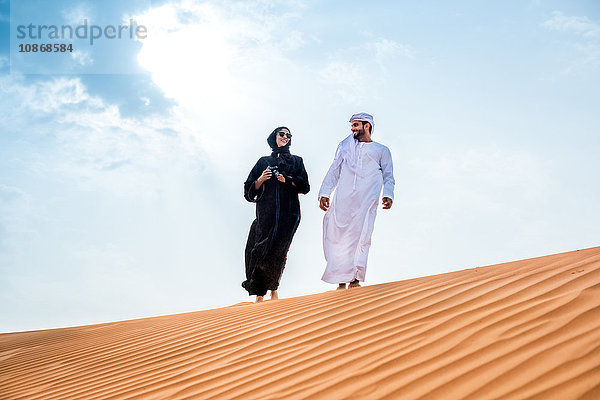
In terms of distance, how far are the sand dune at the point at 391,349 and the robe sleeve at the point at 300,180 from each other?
320 centimetres

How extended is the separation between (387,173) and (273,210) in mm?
1898

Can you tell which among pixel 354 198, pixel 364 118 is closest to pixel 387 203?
pixel 354 198

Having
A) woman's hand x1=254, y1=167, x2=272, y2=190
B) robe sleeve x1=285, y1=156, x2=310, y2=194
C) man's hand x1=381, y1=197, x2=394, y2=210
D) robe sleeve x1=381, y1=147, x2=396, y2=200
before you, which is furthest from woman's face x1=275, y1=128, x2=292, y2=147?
man's hand x1=381, y1=197, x2=394, y2=210

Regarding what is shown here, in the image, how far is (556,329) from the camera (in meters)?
2.59

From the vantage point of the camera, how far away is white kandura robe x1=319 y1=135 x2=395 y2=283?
6.60 metres

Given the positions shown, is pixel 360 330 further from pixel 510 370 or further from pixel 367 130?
pixel 367 130

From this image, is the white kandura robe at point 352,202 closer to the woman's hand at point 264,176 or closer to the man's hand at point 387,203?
the man's hand at point 387,203

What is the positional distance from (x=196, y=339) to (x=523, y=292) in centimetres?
244

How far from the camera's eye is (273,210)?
8.23 m

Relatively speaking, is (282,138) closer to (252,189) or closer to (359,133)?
(252,189)

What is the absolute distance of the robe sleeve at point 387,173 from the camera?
6.85 m

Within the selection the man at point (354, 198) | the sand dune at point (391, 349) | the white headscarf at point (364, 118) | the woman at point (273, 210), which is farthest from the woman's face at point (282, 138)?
the sand dune at point (391, 349)

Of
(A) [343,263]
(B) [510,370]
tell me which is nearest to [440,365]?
(B) [510,370]

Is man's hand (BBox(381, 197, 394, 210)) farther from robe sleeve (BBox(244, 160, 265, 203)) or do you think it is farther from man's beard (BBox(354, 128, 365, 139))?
robe sleeve (BBox(244, 160, 265, 203))
